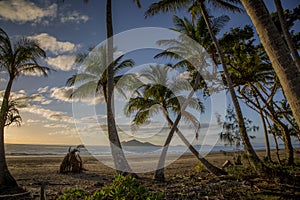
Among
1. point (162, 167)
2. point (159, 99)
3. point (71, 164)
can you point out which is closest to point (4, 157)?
point (162, 167)

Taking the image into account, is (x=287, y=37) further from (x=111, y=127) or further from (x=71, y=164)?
(x=71, y=164)

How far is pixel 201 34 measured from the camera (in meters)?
11.7

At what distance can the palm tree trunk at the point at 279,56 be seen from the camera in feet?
9.68

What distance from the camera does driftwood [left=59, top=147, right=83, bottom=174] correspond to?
1460 centimetres

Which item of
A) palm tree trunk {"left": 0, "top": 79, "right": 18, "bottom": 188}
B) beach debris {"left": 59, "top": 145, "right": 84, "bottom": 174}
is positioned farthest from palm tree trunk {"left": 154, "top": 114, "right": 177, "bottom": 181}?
beach debris {"left": 59, "top": 145, "right": 84, "bottom": 174}

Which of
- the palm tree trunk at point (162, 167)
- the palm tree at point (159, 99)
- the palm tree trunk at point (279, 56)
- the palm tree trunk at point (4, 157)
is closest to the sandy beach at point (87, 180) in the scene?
the palm tree trunk at point (162, 167)

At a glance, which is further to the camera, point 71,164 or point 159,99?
point 71,164

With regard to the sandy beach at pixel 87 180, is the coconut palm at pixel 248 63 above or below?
above

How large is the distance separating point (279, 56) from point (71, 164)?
14801 mm

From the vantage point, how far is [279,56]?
3102 millimetres

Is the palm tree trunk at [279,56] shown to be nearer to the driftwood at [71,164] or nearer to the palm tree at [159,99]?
the palm tree at [159,99]

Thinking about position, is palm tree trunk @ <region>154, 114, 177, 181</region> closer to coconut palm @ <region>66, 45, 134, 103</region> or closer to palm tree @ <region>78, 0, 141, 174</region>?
palm tree @ <region>78, 0, 141, 174</region>

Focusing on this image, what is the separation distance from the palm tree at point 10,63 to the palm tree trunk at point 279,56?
882 centimetres

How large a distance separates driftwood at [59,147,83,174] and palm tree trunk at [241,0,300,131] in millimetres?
14247
